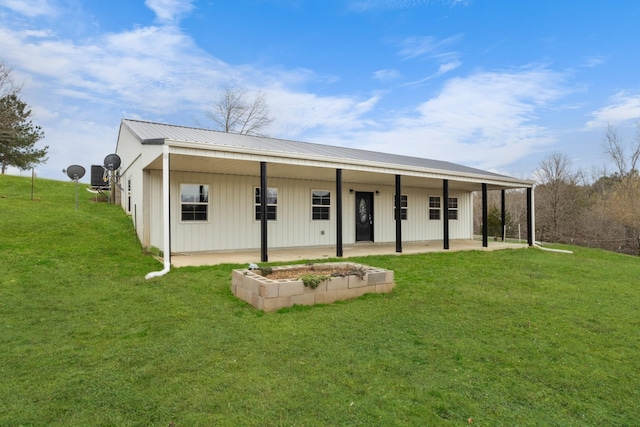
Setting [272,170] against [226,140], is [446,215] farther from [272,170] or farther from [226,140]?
[226,140]

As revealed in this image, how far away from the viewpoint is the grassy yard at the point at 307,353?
246cm

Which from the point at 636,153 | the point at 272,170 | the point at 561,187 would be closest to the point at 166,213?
the point at 272,170

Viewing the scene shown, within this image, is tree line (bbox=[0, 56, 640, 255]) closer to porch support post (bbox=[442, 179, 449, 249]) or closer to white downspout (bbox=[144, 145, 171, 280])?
porch support post (bbox=[442, 179, 449, 249])

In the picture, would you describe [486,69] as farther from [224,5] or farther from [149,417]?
[149,417]

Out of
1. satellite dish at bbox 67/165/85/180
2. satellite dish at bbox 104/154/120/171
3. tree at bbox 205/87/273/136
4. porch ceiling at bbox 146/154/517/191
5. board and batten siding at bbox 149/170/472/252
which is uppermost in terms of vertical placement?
tree at bbox 205/87/273/136

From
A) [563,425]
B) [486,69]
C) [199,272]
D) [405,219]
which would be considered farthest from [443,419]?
[486,69]

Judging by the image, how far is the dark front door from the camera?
1315cm

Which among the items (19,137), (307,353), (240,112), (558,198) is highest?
(240,112)

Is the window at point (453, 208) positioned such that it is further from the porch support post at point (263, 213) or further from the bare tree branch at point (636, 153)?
the bare tree branch at point (636, 153)

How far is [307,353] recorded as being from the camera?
11.2 feet

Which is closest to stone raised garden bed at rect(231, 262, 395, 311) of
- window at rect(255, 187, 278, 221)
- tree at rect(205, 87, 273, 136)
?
window at rect(255, 187, 278, 221)

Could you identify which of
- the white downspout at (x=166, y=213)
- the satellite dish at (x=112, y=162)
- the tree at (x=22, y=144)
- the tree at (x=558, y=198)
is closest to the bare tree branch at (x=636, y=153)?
the tree at (x=558, y=198)

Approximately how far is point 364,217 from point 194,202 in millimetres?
6149

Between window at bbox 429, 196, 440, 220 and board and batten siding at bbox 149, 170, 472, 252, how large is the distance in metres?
0.51
